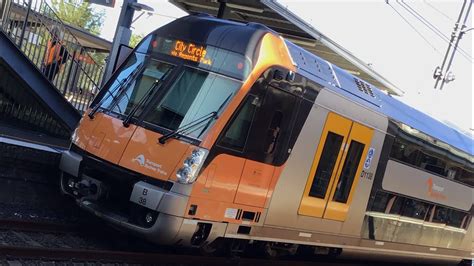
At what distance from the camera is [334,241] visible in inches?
378

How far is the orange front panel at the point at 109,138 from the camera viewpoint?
770cm

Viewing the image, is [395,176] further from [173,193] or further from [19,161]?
[19,161]

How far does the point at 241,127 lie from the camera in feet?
24.7

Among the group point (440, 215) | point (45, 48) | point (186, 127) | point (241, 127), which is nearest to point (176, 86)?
point (186, 127)

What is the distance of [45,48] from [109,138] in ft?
15.9

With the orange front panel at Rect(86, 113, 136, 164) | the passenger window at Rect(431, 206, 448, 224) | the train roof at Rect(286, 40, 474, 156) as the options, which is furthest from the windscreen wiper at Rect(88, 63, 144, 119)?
the passenger window at Rect(431, 206, 448, 224)

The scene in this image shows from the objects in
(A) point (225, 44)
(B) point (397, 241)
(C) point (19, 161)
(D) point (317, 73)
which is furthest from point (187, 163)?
(B) point (397, 241)

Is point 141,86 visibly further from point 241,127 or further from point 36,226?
point 36,226

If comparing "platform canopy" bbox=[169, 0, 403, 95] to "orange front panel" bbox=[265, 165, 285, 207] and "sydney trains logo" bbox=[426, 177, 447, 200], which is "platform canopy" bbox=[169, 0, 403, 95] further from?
"sydney trains logo" bbox=[426, 177, 447, 200]

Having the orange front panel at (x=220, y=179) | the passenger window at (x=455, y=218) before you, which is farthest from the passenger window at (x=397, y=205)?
the orange front panel at (x=220, y=179)

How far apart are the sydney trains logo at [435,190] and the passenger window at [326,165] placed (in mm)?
3533

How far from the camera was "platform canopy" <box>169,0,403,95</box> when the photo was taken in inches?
492

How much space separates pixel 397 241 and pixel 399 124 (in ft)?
7.98

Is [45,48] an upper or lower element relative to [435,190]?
upper
